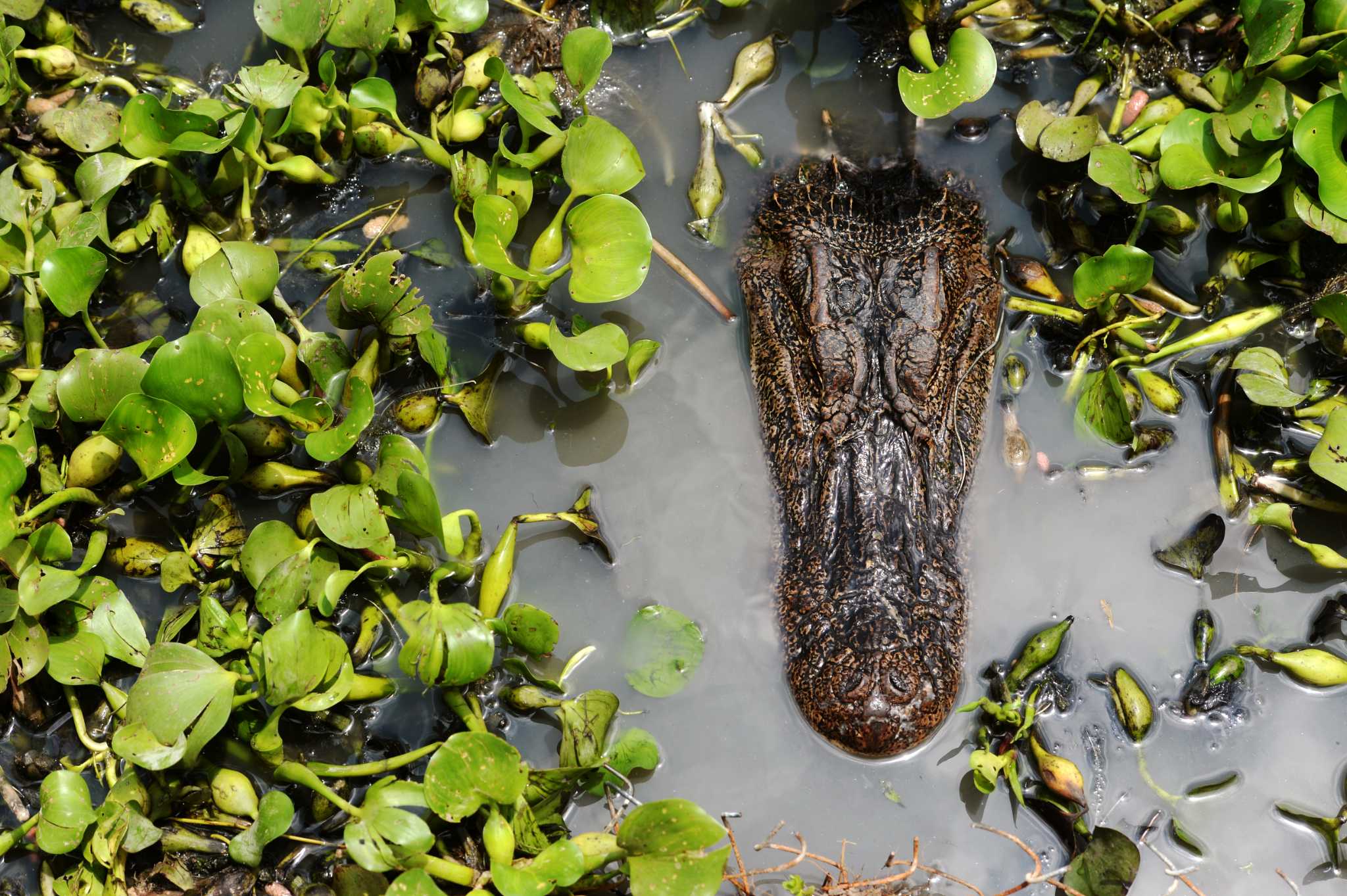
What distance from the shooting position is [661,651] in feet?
10.1

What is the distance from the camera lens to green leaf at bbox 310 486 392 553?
2807 mm

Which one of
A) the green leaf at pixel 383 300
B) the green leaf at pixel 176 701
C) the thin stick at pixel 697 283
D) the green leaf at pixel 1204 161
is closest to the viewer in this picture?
the green leaf at pixel 176 701

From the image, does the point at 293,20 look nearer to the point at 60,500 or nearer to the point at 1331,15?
the point at 60,500

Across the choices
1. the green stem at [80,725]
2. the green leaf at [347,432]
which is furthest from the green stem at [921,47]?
the green stem at [80,725]

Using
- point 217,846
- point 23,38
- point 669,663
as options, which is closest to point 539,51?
point 23,38

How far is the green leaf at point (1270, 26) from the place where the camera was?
10.3ft

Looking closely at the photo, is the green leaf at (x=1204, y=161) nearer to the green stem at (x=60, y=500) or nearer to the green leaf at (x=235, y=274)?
the green leaf at (x=235, y=274)

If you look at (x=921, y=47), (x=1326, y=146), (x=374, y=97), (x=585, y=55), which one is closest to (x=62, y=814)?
(x=374, y=97)

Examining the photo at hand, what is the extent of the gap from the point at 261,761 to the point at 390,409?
1.17 meters

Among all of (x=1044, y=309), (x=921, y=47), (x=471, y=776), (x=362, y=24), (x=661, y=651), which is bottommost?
(x=661, y=651)

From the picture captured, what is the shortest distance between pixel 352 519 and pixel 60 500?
2.91 feet

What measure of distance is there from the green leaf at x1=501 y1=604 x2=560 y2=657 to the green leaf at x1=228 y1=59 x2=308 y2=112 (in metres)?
1.88

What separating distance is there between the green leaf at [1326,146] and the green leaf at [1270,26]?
0.23m

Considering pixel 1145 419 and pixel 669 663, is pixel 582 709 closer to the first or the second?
pixel 669 663
